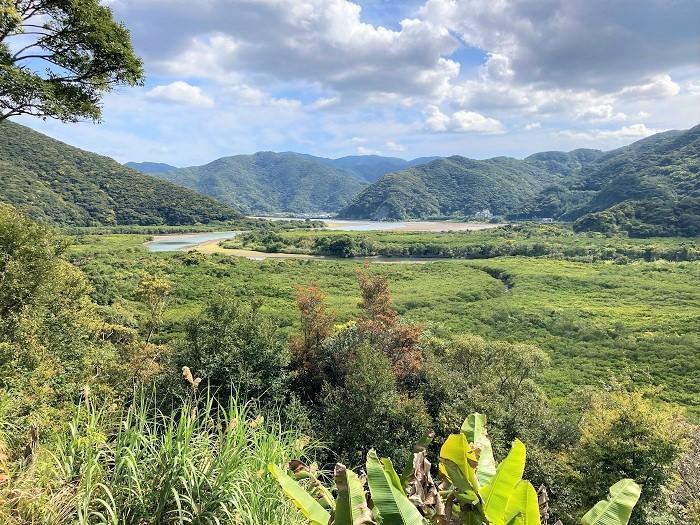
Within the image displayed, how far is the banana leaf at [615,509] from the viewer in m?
2.54

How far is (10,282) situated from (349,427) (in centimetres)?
1106

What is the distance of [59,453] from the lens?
310 centimetres

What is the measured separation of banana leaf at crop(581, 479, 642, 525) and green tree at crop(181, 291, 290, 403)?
1421 cm

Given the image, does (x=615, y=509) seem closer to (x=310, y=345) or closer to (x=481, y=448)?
(x=481, y=448)

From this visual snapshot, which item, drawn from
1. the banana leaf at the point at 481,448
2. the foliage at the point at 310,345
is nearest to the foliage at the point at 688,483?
the foliage at the point at 310,345

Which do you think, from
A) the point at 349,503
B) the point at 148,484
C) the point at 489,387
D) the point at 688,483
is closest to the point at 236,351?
the point at 489,387

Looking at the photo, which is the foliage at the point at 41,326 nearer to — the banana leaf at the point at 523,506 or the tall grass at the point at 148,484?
→ the tall grass at the point at 148,484

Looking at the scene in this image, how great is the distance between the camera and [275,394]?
53.6 feet

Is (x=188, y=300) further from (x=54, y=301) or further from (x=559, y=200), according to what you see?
(x=559, y=200)

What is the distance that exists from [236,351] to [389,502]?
15.1m

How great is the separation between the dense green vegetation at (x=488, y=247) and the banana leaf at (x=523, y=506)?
299 feet

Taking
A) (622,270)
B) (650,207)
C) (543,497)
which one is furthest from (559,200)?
(543,497)

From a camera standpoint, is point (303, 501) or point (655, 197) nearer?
point (303, 501)

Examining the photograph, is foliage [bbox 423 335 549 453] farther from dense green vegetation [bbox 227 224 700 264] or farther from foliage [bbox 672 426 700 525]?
dense green vegetation [bbox 227 224 700 264]
